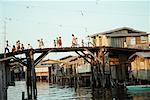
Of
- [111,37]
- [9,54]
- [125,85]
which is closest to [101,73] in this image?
[125,85]

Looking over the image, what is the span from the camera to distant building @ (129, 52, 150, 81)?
33.5 meters

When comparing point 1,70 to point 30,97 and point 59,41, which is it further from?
point 59,41

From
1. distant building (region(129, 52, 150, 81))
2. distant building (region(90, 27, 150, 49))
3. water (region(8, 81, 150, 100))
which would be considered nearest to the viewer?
water (region(8, 81, 150, 100))

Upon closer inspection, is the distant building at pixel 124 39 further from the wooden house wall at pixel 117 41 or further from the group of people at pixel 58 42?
the group of people at pixel 58 42

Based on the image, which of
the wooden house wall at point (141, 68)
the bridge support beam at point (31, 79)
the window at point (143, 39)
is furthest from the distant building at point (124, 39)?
the bridge support beam at point (31, 79)

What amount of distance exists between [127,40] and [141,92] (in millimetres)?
16106

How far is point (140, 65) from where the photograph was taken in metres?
35.3

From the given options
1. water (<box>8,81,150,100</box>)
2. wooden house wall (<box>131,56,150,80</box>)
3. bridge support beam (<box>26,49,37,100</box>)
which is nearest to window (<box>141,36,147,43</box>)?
wooden house wall (<box>131,56,150,80</box>)

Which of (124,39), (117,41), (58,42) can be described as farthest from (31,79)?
(124,39)

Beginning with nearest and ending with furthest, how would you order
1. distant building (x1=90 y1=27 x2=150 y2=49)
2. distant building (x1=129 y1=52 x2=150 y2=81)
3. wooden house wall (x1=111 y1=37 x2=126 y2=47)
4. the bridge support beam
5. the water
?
the water, the bridge support beam, distant building (x1=129 y1=52 x2=150 y2=81), distant building (x1=90 y1=27 x2=150 y2=49), wooden house wall (x1=111 y1=37 x2=126 y2=47)

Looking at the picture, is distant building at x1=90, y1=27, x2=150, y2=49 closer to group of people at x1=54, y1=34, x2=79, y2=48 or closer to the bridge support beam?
group of people at x1=54, y1=34, x2=79, y2=48

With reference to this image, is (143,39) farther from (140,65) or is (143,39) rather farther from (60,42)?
(60,42)

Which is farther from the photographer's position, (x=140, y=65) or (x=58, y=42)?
(x=140, y=65)

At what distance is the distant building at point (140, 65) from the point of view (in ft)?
110
